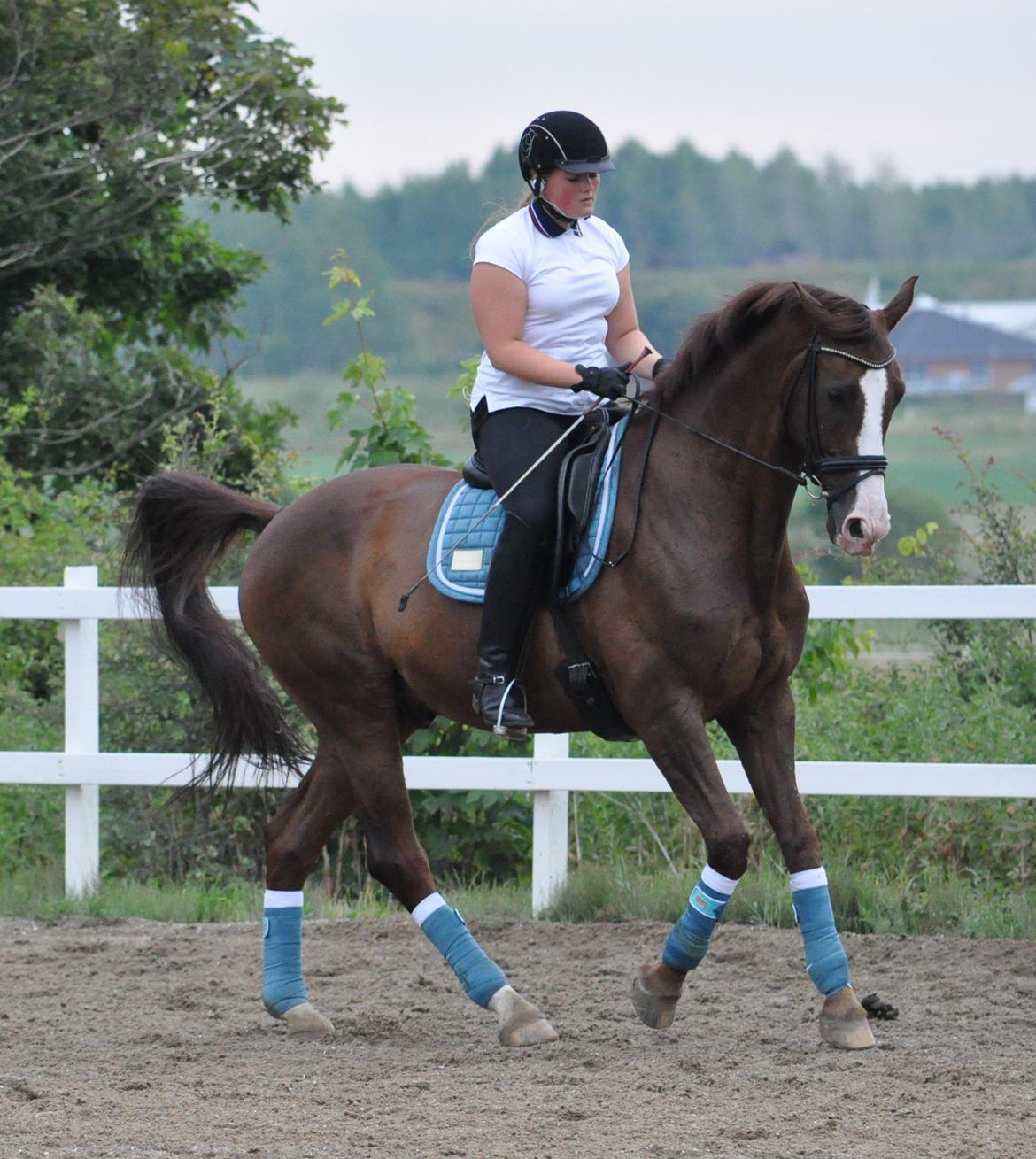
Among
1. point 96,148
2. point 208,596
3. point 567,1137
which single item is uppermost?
point 96,148

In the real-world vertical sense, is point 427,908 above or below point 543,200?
below

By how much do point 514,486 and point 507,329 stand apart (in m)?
0.50

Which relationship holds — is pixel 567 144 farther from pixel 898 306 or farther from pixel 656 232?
pixel 656 232

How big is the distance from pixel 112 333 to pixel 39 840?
7.16m

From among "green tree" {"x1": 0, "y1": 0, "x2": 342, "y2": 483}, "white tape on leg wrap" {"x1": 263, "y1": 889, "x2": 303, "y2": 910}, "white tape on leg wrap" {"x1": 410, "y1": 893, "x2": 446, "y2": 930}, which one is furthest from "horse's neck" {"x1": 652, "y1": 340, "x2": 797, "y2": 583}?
"green tree" {"x1": 0, "y1": 0, "x2": 342, "y2": 483}

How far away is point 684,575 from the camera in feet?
15.6

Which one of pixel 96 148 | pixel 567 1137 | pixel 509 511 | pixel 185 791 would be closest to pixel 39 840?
pixel 185 791

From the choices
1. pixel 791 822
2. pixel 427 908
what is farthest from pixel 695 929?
pixel 427 908

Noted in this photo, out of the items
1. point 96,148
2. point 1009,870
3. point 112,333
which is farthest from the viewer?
point 112,333

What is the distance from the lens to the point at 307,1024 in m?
5.27

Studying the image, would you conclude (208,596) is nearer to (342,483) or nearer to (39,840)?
(342,483)

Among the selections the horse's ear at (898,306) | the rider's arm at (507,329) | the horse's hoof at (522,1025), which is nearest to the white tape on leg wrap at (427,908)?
the horse's hoof at (522,1025)

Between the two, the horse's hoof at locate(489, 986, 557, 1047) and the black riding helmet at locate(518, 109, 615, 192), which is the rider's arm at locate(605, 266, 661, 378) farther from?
the horse's hoof at locate(489, 986, 557, 1047)

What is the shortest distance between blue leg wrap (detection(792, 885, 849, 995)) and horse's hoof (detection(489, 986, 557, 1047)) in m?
0.86
